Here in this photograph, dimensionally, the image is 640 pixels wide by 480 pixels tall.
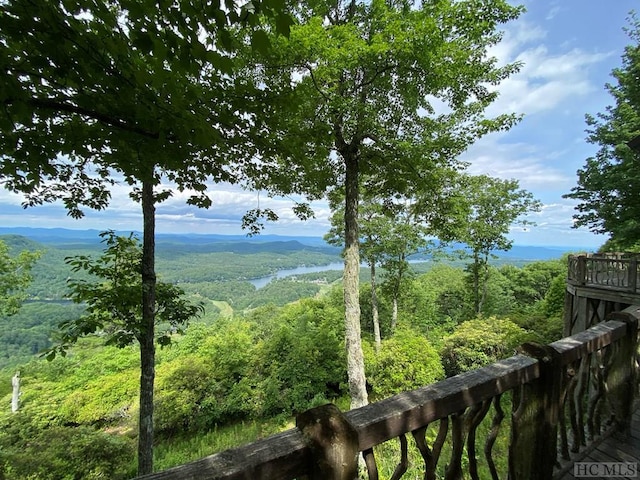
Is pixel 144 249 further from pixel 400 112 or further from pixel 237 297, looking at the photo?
pixel 237 297

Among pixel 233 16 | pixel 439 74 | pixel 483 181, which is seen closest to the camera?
Result: pixel 233 16

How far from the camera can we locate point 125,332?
4.37 meters

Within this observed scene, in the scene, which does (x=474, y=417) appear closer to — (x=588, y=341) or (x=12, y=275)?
(x=588, y=341)

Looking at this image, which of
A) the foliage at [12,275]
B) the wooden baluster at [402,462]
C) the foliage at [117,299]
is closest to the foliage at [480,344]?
the foliage at [117,299]

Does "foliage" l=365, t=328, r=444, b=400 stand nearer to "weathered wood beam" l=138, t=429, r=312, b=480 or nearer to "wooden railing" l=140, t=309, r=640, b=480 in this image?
"wooden railing" l=140, t=309, r=640, b=480

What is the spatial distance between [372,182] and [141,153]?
677cm

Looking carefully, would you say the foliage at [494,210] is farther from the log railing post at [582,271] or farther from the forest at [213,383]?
the log railing post at [582,271]

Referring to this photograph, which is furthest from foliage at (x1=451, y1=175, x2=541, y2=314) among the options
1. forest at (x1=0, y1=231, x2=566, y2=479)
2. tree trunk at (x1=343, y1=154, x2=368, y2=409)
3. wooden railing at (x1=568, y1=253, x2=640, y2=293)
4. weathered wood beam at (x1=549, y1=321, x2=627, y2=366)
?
weathered wood beam at (x1=549, y1=321, x2=627, y2=366)

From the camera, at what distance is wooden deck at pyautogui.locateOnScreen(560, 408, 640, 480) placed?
1.82 m

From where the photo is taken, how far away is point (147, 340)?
4605 mm

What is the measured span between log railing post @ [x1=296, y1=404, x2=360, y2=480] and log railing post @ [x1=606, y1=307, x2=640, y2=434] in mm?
2368

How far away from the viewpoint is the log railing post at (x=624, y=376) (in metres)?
2.06

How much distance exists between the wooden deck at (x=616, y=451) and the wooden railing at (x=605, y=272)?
714 centimetres

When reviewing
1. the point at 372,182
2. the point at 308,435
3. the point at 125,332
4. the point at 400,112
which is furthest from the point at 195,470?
the point at 372,182
